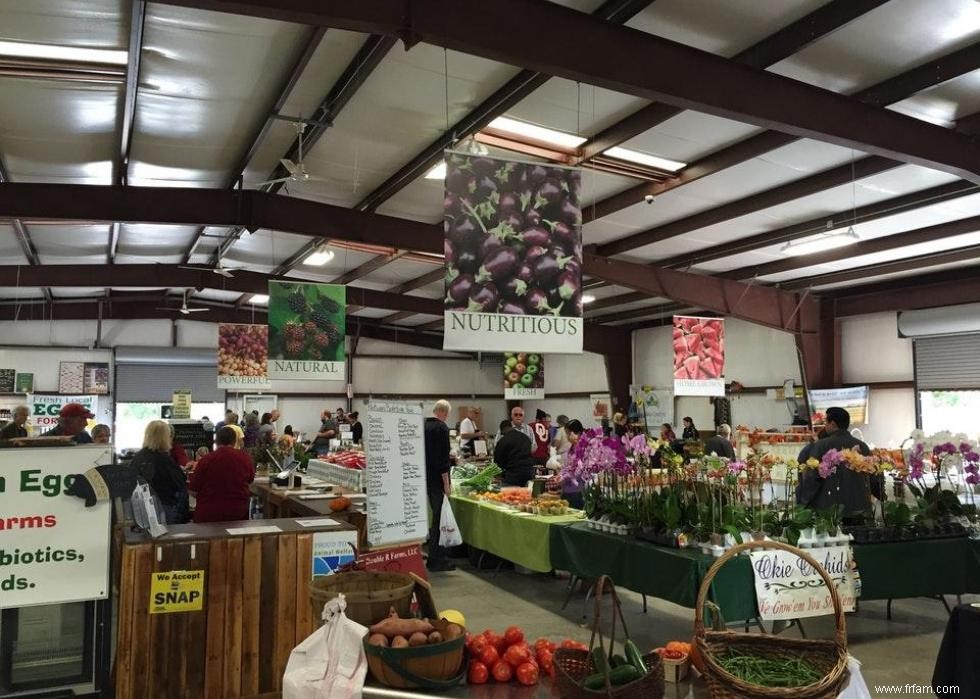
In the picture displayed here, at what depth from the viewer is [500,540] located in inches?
263

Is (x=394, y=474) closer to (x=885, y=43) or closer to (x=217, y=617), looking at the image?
(x=217, y=617)

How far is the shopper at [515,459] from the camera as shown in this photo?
8.23m

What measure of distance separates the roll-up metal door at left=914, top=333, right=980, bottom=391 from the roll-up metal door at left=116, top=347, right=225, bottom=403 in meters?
13.9

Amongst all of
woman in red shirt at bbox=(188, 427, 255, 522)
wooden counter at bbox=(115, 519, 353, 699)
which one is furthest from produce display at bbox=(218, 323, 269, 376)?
wooden counter at bbox=(115, 519, 353, 699)

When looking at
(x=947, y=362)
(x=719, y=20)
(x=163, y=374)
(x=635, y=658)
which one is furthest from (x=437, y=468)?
(x=163, y=374)

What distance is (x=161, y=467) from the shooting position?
18.3 ft

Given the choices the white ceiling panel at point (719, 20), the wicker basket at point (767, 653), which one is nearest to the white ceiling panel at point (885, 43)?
the white ceiling panel at point (719, 20)

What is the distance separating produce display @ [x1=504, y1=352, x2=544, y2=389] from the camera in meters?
13.1

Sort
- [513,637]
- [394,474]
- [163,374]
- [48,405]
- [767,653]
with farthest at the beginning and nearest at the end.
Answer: [163,374] → [48,405] → [394,474] → [513,637] → [767,653]

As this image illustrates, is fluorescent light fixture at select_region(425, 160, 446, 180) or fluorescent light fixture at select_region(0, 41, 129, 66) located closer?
fluorescent light fixture at select_region(0, 41, 129, 66)

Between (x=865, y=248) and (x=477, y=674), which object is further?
(x=865, y=248)

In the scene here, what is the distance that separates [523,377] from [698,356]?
3.34 m

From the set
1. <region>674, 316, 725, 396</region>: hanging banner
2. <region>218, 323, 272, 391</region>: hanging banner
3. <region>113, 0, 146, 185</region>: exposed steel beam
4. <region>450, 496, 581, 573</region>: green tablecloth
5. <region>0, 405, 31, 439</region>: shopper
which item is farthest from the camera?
<region>218, 323, 272, 391</region>: hanging banner

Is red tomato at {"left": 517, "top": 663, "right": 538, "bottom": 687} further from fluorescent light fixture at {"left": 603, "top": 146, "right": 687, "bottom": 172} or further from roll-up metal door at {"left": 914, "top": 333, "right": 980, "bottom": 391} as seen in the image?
roll-up metal door at {"left": 914, "top": 333, "right": 980, "bottom": 391}
